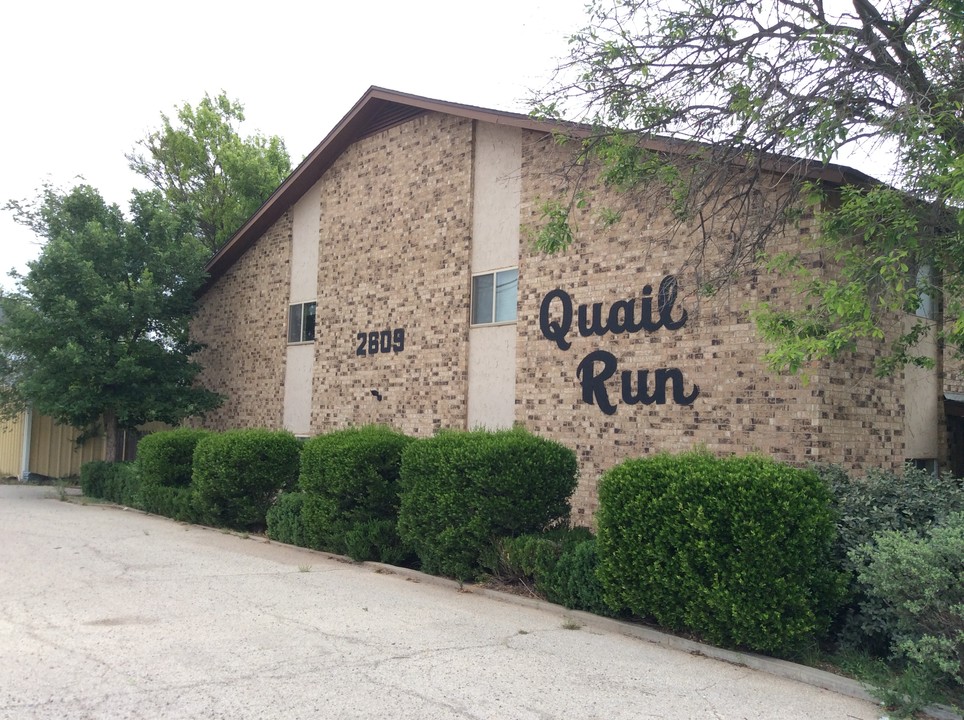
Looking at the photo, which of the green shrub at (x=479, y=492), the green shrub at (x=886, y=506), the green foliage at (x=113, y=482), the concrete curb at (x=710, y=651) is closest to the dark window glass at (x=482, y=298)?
the green shrub at (x=479, y=492)

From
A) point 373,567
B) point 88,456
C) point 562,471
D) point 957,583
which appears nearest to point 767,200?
point 562,471

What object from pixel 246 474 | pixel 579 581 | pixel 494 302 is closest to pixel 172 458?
pixel 246 474

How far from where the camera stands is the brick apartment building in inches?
437

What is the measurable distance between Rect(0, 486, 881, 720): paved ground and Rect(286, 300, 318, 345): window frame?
29.0ft

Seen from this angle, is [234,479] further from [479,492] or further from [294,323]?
[479,492]

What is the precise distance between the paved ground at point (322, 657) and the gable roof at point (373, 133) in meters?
5.51

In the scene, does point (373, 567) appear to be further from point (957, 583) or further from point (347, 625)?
point (957, 583)

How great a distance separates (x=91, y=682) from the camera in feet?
20.2

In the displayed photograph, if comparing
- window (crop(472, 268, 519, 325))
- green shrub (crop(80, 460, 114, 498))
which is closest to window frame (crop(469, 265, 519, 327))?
window (crop(472, 268, 519, 325))

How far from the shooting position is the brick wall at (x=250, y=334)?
804 inches

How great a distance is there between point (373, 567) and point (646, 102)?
6.91 metres

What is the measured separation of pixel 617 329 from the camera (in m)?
12.6

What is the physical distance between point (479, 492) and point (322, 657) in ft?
12.0

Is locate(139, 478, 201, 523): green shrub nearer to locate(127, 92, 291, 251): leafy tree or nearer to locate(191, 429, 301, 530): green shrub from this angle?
locate(191, 429, 301, 530): green shrub
